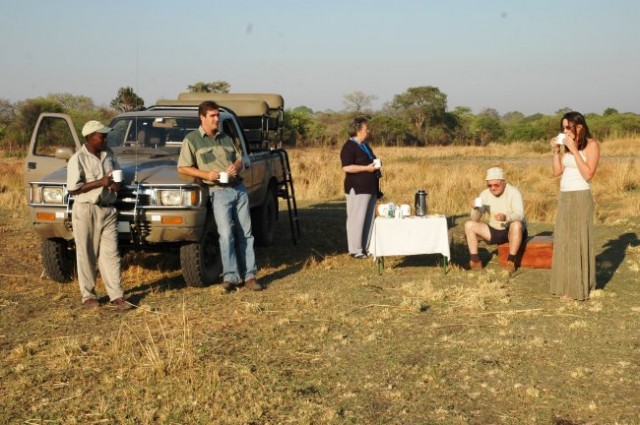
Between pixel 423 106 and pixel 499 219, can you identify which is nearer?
pixel 499 219

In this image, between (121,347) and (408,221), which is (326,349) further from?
(408,221)

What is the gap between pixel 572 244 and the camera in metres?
8.00

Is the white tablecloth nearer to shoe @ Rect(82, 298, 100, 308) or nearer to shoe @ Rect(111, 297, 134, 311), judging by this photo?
shoe @ Rect(111, 297, 134, 311)

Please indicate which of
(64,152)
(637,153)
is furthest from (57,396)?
(637,153)

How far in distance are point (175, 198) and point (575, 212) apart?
151 inches

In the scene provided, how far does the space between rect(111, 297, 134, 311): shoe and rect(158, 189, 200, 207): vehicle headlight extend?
1.03 m

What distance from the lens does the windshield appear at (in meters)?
9.64

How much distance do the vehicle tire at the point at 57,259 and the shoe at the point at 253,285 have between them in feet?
6.40

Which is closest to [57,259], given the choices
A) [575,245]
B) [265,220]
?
[265,220]

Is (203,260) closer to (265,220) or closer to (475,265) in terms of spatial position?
(265,220)

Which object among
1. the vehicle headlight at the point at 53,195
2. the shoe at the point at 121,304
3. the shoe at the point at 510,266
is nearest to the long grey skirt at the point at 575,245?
the shoe at the point at 510,266

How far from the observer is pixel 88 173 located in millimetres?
7637

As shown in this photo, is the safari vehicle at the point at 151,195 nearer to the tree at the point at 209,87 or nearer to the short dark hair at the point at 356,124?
the short dark hair at the point at 356,124

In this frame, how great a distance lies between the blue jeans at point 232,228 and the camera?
8461mm
